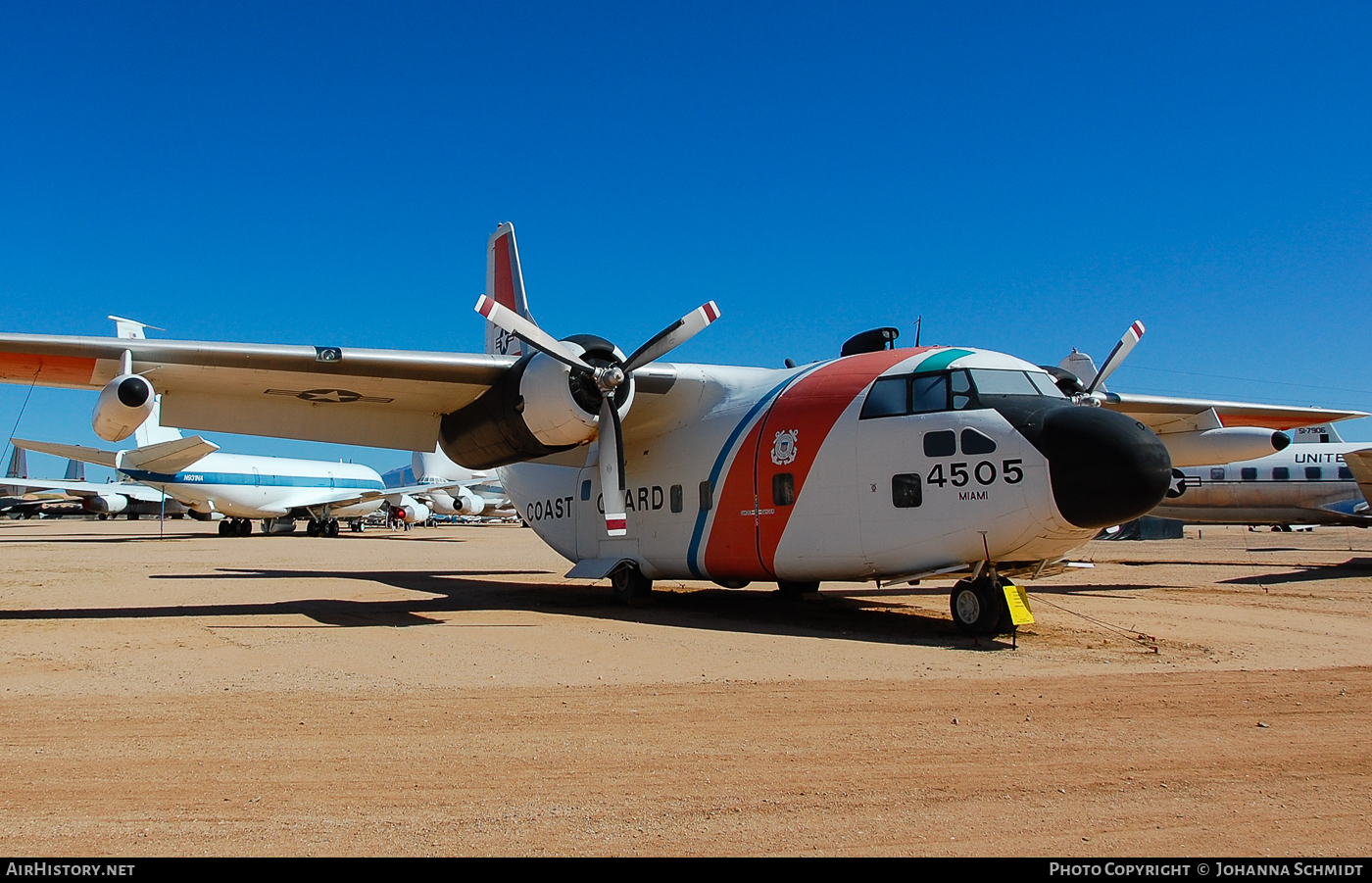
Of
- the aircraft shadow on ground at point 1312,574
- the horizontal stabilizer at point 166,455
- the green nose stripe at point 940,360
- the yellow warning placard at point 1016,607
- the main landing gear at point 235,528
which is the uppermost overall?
the horizontal stabilizer at point 166,455

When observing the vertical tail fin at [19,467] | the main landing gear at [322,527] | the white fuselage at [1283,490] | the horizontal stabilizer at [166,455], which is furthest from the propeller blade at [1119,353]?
the vertical tail fin at [19,467]

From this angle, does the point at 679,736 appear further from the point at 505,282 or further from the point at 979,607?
the point at 505,282

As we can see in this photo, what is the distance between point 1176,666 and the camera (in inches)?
293

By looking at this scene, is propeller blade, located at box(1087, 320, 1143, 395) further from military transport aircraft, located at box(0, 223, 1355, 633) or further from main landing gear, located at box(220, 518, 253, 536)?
main landing gear, located at box(220, 518, 253, 536)

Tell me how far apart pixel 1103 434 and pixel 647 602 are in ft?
25.8

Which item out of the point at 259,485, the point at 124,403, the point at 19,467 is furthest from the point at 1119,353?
the point at 19,467

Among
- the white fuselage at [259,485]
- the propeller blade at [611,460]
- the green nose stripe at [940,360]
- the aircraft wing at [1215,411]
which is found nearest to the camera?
the green nose stripe at [940,360]

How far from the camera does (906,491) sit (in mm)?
9773

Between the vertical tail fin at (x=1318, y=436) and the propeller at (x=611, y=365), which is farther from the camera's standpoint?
the vertical tail fin at (x=1318, y=436)

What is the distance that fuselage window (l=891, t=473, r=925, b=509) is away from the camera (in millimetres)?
9688

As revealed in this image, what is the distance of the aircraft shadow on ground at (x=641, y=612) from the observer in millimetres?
10195

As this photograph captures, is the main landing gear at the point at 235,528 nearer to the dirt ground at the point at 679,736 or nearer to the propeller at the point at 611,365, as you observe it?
the dirt ground at the point at 679,736

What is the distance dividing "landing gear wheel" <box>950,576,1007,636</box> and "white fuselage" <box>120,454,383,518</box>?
38.1 m

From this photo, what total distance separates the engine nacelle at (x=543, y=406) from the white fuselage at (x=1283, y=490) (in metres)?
26.4
